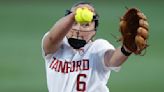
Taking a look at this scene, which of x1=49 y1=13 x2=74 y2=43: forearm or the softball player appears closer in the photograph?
x1=49 y1=13 x2=74 y2=43: forearm

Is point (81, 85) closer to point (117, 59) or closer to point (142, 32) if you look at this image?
point (117, 59)

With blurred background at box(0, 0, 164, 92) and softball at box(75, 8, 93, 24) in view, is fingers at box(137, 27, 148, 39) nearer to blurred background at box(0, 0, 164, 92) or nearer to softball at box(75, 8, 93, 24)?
softball at box(75, 8, 93, 24)

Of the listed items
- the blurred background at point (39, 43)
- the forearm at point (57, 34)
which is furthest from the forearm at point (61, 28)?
the blurred background at point (39, 43)

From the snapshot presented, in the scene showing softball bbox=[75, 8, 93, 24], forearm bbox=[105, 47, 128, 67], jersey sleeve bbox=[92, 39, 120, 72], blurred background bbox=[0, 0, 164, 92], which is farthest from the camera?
blurred background bbox=[0, 0, 164, 92]

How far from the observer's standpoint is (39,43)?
2949mm

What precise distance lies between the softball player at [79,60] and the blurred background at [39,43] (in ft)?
3.43

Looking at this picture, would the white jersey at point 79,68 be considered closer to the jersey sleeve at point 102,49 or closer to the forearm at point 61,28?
the jersey sleeve at point 102,49

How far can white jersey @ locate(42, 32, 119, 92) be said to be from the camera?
1608 millimetres

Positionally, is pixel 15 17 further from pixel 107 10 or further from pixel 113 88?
pixel 113 88

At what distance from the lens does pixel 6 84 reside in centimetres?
272

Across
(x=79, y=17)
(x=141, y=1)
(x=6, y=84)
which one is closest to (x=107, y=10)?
(x=141, y=1)

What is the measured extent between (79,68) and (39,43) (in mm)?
1364

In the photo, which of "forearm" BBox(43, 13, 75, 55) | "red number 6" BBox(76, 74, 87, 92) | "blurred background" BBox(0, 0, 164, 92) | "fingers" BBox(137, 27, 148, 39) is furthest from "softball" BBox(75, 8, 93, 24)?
"blurred background" BBox(0, 0, 164, 92)

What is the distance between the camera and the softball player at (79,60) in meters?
1.60
